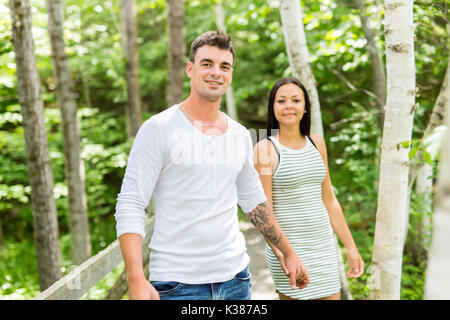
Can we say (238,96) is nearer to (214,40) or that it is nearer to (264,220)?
(264,220)

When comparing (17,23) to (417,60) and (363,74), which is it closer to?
(417,60)

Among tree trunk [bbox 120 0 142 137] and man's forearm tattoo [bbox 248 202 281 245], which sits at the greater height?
tree trunk [bbox 120 0 142 137]

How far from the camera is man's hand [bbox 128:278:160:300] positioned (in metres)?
1.66

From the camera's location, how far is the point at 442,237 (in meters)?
0.71

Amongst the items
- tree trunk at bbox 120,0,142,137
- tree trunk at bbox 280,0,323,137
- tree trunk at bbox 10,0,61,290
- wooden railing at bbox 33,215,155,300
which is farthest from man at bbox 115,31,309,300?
tree trunk at bbox 120,0,142,137

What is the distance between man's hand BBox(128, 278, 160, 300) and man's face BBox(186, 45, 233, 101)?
3.09 ft

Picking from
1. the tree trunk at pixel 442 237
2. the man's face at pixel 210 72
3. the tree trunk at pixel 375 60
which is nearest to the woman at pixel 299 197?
the man's face at pixel 210 72

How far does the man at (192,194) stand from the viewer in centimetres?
179

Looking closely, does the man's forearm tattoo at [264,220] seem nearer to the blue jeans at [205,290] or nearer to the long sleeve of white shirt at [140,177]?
the blue jeans at [205,290]

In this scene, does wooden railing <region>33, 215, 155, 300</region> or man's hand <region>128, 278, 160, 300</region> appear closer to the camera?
man's hand <region>128, 278, 160, 300</region>

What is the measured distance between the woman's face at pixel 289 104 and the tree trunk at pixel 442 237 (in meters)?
2.05

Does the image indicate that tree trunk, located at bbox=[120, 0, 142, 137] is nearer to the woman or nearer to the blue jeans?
the woman

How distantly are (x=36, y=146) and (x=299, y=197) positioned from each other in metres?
3.52
